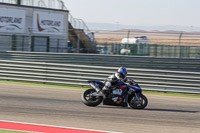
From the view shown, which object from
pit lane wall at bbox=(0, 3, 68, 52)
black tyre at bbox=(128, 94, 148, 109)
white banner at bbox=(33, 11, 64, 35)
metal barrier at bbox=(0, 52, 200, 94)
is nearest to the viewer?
black tyre at bbox=(128, 94, 148, 109)

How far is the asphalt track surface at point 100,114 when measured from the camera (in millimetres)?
8336

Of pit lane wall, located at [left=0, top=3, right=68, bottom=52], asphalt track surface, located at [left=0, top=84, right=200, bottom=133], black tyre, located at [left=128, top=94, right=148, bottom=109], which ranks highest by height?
pit lane wall, located at [left=0, top=3, right=68, bottom=52]

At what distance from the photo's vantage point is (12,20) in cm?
2944

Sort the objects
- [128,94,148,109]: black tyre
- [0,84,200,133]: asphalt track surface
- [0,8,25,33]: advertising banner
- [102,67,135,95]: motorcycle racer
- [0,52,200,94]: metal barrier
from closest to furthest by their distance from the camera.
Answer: [0,84,200,133]: asphalt track surface
[102,67,135,95]: motorcycle racer
[128,94,148,109]: black tyre
[0,52,200,94]: metal barrier
[0,8,25,33]: advertising banner

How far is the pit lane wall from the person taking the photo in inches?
1093

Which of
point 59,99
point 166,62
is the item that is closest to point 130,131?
point 59,99

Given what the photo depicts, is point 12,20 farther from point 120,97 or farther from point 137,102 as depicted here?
point 137,102

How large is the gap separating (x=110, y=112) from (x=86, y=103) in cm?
111

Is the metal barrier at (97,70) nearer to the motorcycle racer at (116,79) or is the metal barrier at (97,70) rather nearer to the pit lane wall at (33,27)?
the motorcycle racer at (116,79)

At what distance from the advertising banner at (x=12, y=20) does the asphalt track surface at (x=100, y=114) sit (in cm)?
1658

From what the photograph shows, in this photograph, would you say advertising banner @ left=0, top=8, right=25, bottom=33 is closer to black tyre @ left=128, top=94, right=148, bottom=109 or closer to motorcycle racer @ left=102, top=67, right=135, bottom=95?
motorcycle racer @ left=102, top=67, right=135, bottom=95

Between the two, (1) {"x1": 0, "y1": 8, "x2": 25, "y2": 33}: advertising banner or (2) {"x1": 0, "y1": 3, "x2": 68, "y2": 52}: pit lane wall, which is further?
(1) {"x1": 0, "y1": 8, "x2": 25, "y2": 33}: advertising banner

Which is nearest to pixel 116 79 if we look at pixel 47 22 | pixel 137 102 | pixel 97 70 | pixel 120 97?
pixel 120 97

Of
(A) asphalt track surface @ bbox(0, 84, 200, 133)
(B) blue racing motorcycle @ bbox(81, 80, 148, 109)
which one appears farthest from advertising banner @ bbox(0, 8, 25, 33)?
(B) blue racing motorcycle @ bbox(81, 80, 148, 109)
